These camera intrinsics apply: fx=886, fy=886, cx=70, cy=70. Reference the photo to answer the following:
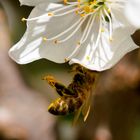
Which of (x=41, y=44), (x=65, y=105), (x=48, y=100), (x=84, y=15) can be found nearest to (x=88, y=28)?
(x=84, y=15)

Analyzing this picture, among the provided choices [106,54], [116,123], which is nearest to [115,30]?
[106,54]

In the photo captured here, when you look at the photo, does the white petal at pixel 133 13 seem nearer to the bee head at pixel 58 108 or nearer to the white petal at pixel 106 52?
the white petal at pixel 106 52

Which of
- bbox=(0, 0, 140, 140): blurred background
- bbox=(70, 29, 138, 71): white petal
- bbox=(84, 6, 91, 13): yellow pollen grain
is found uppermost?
bbox=(84, 6, 91, 13): yellow pollen grain

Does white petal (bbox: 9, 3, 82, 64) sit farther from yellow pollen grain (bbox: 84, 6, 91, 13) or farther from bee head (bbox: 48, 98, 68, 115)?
bee head (bbox: 48, 98, 68, 115)

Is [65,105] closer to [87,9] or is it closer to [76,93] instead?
[76,93]

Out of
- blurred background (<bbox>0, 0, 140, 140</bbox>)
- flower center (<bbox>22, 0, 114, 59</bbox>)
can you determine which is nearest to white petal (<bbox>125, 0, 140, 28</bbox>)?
flower center (<bbox>22, 0, 114, 59</bbox>)

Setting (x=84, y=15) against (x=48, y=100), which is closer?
(x=84, y=15)
